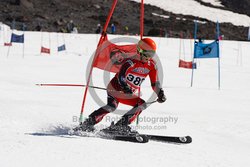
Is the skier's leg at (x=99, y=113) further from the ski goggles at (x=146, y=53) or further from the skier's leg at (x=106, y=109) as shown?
the ski goggles at (x=146, y=53)

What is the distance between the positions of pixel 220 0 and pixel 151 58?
61173mm

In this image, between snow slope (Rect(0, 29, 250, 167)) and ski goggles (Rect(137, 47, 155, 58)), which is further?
ski goggles (Rect(137, 47, 155, 58))

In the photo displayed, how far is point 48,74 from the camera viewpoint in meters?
16.8

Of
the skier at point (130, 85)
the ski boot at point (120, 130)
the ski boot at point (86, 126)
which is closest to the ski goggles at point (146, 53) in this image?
the skier at point (130, 85)

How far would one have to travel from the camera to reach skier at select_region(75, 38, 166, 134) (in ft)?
21.6

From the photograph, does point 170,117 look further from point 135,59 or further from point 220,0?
point 220,0

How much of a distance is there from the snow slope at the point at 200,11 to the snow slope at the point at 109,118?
35.5 m

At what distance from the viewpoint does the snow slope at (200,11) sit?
5609 centimetres

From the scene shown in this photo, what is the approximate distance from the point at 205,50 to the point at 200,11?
44286mm

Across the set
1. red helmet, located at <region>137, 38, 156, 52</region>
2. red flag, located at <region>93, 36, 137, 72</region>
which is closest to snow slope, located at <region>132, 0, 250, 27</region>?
red flag, located at <region>93, 36, 137, 72</region>

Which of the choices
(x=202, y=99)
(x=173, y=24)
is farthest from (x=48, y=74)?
(x=173, y=24)

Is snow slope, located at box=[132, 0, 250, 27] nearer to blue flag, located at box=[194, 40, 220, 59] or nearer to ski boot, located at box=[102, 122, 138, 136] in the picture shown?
blue flag, located at box=[194, 40, 220, 59]

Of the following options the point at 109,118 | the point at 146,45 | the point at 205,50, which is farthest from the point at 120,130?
the point at 205,50

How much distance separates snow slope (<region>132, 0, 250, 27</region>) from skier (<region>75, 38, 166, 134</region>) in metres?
50.3
